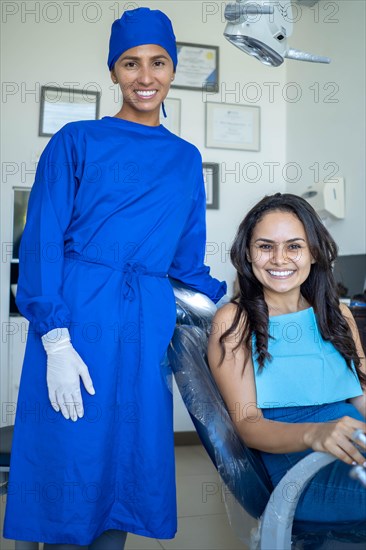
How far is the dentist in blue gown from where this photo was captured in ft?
4.50

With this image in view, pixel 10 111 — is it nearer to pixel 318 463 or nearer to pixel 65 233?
pixel 65 233

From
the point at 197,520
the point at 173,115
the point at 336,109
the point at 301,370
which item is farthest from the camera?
the point at 173,115

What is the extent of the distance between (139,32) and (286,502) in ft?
3.68

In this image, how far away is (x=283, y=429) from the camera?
4.10ft

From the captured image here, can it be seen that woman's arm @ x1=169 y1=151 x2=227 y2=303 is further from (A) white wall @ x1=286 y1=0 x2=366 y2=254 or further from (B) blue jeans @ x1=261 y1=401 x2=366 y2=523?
(A) white wall @ x1=286 y1=0 x2=366 y2=254

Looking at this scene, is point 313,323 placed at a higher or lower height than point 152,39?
lower

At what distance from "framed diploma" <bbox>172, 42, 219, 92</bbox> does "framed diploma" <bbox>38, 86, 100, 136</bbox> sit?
64 centimetres

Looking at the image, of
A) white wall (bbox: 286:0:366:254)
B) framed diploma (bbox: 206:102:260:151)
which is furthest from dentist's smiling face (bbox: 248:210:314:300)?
framed diploma (bbox: 206:102:260:151)

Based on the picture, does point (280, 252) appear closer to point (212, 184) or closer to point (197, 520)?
point (197, 520)

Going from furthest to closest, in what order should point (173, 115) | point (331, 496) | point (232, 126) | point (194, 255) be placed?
point (232, 126) → point (173, 115) → point (194, 255) → point (331, 496)

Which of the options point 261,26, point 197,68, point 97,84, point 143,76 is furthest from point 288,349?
point 197,68

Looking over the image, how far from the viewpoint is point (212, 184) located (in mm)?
4141

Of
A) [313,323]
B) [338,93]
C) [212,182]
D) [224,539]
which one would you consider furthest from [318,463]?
[212,182]

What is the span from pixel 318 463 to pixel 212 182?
10.6 ft
